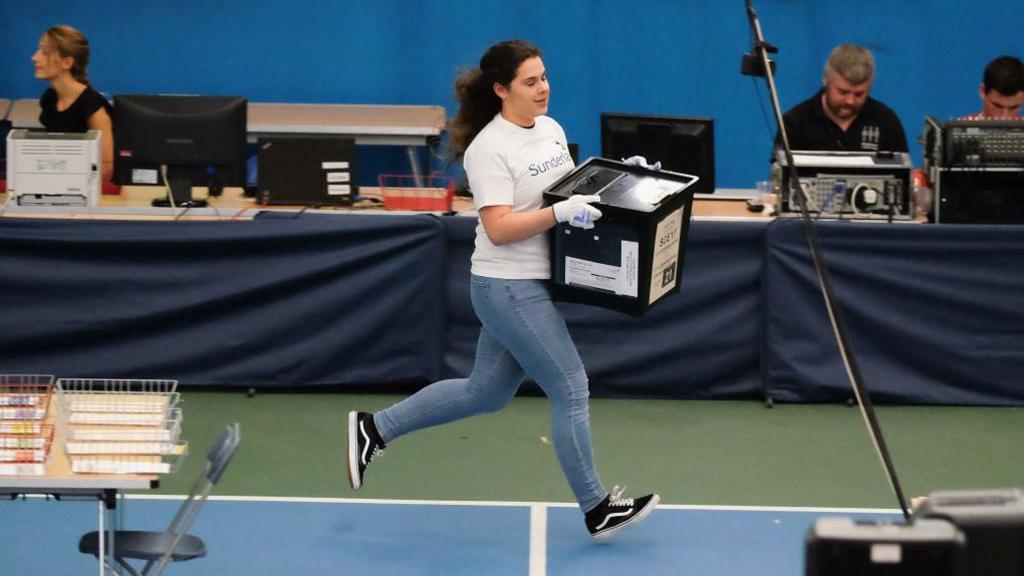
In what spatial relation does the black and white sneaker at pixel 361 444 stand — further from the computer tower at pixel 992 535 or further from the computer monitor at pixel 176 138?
the computer tower at pixel 992 535

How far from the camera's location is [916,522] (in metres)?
A: 2.46

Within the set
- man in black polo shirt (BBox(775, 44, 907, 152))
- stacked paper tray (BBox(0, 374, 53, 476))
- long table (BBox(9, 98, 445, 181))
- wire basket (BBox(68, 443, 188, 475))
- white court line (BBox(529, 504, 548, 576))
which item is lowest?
white court line (BBox(529, 504, 548, 576))

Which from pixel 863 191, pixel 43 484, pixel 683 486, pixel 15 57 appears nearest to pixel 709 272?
pixel 863 191

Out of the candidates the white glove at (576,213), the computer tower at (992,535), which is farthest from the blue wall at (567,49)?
the computer tower at (992,535)

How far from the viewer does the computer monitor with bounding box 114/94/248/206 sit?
737 cm

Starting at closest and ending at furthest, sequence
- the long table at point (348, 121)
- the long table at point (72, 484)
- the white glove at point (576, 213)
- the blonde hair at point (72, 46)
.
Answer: the long table at point (72, 484)
the white glove at point (576, 213)
the blonde hair at point (72, 46)
the long table at point (348, 121)

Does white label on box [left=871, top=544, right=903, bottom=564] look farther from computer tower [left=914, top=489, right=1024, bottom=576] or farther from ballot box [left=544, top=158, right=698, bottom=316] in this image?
ballot box [left=544, top=158, right=698, bottom=316]

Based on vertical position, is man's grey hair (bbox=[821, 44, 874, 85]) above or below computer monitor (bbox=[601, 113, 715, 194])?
above

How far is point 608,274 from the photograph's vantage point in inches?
197

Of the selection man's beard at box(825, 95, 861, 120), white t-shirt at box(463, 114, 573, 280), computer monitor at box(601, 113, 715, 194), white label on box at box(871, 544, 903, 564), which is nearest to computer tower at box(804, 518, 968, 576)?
white label on box at box(871, 544, 903, 564)

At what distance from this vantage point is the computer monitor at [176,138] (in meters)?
7.37

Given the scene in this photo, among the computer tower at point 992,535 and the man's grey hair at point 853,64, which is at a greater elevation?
the man's grey hair at point 853,64

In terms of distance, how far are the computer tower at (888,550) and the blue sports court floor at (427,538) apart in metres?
2.66

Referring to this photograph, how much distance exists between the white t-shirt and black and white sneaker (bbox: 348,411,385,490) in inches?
32.0
